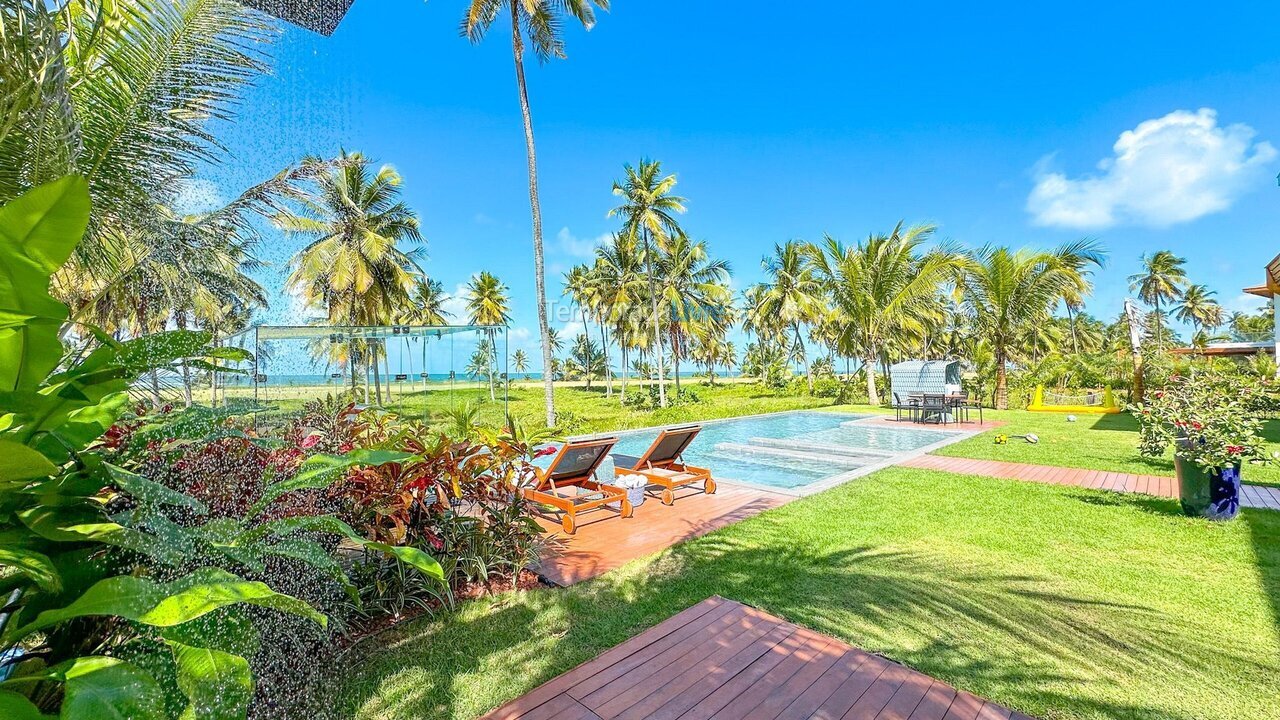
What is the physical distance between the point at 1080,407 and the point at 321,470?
22.0 m

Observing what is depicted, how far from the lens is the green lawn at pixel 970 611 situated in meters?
2.56

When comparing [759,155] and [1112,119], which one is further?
[759,155]

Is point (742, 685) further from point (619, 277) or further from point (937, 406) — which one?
point (619, 277)

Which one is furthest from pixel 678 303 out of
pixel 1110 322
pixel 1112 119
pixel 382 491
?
pixel 1110 322

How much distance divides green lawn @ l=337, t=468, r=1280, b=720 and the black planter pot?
16 centimetres

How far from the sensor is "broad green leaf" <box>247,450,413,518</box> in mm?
1908

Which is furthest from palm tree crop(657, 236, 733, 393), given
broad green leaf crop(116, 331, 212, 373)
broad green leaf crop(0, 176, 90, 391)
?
broad green leaf crop(0, 176, 90, 391)

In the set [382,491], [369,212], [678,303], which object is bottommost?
[382,491]

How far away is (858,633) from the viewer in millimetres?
3092

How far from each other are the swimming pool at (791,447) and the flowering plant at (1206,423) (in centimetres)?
369

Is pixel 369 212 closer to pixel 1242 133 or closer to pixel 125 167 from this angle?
pixel 125 167

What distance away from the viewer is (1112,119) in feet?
73.2

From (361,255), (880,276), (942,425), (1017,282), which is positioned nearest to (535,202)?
(361,255)

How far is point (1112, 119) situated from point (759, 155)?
660 inches
